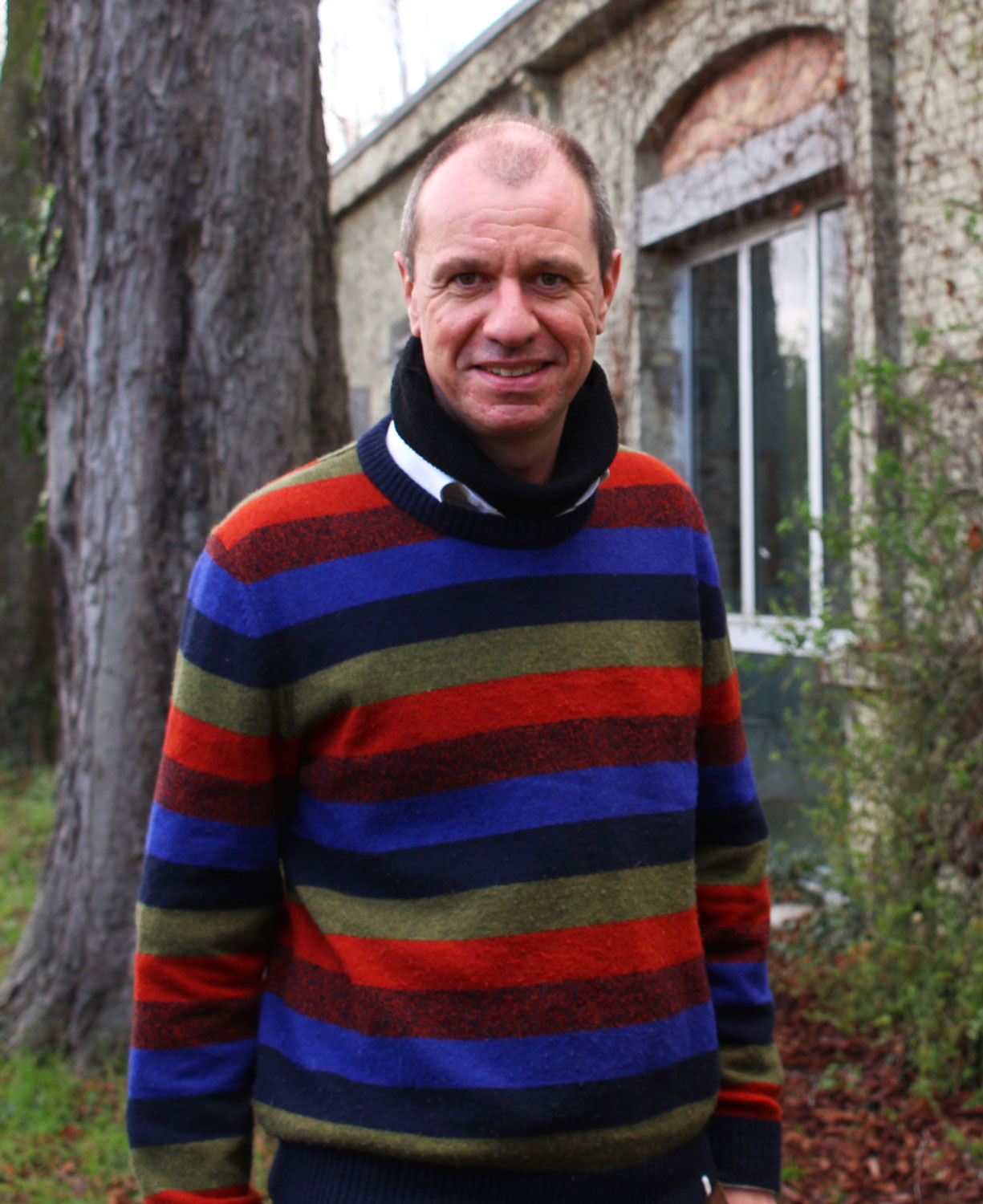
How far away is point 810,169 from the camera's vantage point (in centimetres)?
532

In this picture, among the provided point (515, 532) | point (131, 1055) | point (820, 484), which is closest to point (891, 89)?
point (820, 484)

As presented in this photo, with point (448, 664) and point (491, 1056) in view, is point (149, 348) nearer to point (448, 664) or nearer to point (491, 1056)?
point (448, 664)

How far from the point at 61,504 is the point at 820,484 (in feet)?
12.0

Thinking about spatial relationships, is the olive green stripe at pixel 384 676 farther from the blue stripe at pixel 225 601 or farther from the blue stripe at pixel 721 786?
the blue stripe at pixel 721 786

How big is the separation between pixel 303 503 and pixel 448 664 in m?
0.31

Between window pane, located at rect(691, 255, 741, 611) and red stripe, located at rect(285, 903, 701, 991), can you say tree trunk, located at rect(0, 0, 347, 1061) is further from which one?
window pane, located at rect(691, 255, 741, 611)

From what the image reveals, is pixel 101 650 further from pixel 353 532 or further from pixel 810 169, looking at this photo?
pixel 810 169

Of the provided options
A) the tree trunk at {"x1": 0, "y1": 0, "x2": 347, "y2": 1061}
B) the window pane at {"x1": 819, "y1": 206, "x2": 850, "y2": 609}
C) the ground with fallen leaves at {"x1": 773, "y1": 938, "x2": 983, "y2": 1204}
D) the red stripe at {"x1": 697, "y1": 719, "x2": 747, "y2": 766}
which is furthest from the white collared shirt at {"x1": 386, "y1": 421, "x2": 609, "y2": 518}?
the window pane at {"x1": 819, "y1": 206, "x2": 850, "y2": 609}

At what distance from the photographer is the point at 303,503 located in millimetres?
1580

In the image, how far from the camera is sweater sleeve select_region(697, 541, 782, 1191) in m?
1.72

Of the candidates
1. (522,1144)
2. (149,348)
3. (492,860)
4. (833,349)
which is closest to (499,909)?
(492,860)

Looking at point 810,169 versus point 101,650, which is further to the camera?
point 810,169

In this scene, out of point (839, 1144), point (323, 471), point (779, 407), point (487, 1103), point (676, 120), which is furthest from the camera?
point (676, 120)

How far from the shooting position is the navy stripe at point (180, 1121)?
1525 millimetres
